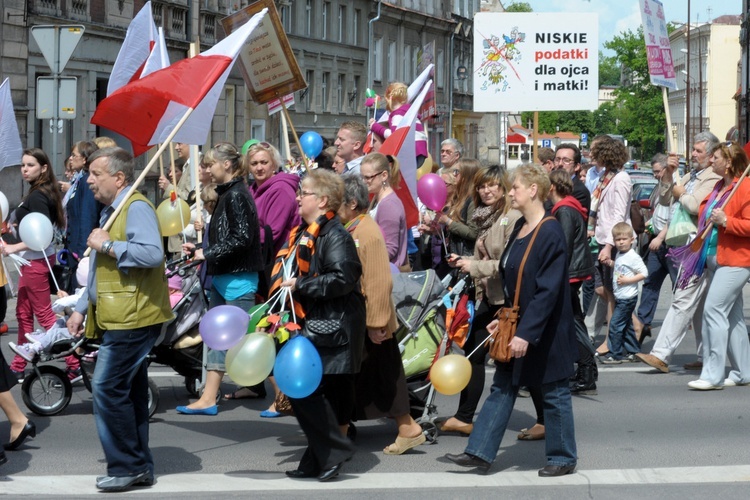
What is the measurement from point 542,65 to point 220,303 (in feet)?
32.1

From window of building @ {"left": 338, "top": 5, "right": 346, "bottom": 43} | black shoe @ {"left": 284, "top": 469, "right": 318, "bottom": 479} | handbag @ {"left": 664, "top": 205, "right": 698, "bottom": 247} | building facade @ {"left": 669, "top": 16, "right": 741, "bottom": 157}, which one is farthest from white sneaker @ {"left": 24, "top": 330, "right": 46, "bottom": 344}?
building facade @ {"left": 669, "top": 16, "right": 741, "bottom": 157}

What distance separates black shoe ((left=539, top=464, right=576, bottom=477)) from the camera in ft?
23.2

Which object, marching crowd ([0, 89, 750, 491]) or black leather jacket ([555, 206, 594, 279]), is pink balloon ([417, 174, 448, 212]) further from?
black leather jacket ([555, 206, 594, 279])

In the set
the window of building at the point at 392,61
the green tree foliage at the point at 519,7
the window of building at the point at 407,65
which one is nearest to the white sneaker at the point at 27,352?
the window of building at the point at 392,61

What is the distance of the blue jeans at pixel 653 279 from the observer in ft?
39.2

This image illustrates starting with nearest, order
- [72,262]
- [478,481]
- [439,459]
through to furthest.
Answer: [478,481] → [439,459] → [72,262]

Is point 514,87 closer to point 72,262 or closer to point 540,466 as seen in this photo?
point 72,262

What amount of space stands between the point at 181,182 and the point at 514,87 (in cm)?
588

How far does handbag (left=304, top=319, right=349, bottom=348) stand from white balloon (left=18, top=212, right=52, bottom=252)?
3341 mm

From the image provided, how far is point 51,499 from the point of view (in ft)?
21.5

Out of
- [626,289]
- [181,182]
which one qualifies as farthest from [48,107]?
[626,289]

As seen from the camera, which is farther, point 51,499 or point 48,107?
point 48,107

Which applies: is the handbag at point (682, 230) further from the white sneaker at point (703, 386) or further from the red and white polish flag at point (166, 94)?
the red and white polish flag at point (166, 94)

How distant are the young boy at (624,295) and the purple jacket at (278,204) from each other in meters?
3.57
